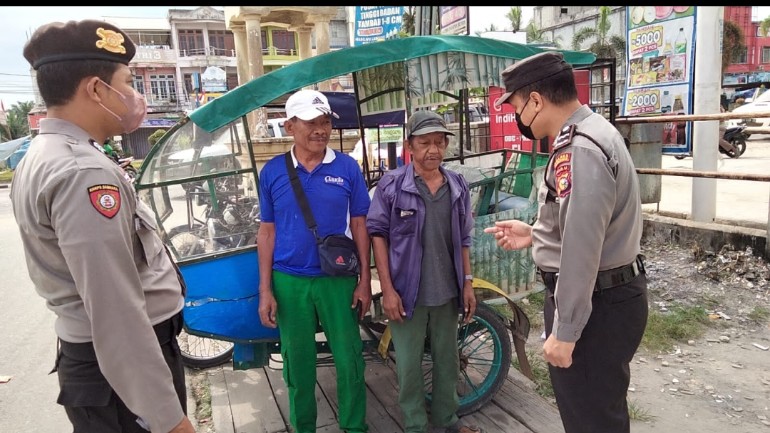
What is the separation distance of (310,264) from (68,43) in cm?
151

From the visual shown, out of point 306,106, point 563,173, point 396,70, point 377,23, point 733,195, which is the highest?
point 377,23

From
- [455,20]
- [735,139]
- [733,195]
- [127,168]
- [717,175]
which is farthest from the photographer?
[735,139]

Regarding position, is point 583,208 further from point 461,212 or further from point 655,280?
point 655,280

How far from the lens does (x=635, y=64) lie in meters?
7.45

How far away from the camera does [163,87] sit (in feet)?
137

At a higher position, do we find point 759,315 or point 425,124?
point 425,124

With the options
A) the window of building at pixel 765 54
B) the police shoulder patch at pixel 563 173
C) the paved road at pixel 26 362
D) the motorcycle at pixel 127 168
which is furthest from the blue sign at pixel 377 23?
the window of building at pixel 765 54

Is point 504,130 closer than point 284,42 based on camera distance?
Yes

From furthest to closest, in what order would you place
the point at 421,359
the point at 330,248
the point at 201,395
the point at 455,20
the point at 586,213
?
the point at 455,20
the point at 201,395
the point at 421,359
the point at 330,248
the point at 586,213

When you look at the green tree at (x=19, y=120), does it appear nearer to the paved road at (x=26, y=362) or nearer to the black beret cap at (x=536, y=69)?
the paved road at (x=26, y=362)

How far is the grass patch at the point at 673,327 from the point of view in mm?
4078

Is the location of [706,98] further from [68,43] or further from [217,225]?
[68,43]

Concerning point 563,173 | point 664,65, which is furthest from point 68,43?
point 664,65

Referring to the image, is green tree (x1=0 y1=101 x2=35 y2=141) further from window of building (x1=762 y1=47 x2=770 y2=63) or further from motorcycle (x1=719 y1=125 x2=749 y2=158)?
window of building (x1=762 y1=47 x2=770 y2=63)
